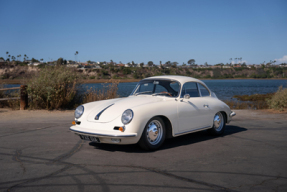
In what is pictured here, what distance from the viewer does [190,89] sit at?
6.76 m

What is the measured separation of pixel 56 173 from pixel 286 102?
11.7m

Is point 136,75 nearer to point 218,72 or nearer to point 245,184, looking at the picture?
point 218,72

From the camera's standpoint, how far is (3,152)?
5309mm

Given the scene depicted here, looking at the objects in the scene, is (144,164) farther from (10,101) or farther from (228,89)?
(228,89)

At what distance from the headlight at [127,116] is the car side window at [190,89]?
1.69 m

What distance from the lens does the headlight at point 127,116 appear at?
16.8 ft

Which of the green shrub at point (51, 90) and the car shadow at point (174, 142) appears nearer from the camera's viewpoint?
the car shadow at point (174, 142)

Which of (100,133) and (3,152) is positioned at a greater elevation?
(100,133)

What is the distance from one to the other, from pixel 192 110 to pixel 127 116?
1.84m

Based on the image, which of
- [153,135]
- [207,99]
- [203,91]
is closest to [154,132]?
[153,135]

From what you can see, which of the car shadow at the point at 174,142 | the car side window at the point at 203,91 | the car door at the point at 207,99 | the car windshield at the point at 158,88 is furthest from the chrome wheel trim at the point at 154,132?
the car side window at the point at 203,91

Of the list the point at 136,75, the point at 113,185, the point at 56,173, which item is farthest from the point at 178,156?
the point at 136,75

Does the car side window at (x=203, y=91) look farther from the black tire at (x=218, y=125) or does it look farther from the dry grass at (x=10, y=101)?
the dry grass at (x=10, y=101)

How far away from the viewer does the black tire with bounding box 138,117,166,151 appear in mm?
5289
